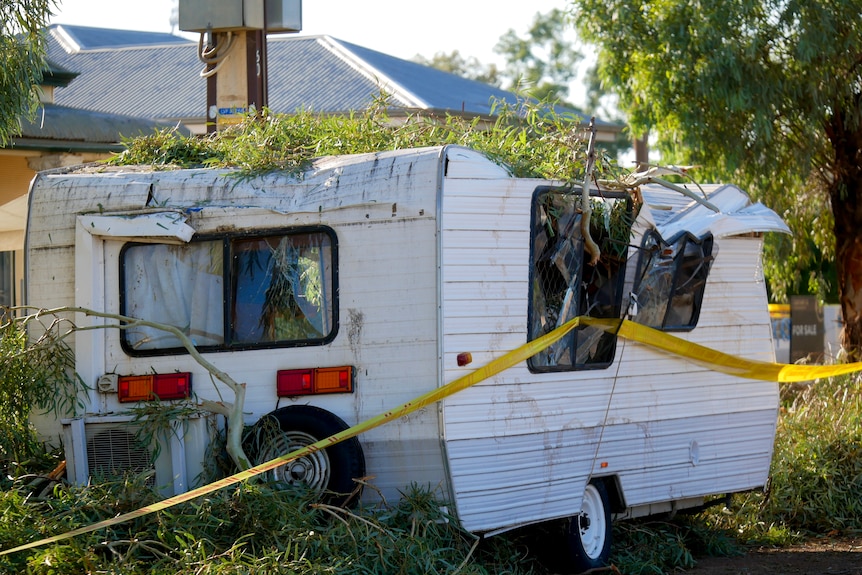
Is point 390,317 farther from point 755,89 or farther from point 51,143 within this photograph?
point 51,143

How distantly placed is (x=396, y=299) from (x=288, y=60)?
53.1ft

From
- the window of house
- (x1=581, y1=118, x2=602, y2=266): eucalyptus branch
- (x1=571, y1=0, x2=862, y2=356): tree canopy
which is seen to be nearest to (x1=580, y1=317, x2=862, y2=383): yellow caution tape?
(x1=581, y1=118, x2=602, y2=266): eucalyptus branch

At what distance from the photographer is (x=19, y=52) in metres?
8.58

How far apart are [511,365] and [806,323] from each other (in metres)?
13.3

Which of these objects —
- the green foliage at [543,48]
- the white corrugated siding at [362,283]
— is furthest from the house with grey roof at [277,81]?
the green foliage at [543,48]

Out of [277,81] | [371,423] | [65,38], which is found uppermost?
[65,38]

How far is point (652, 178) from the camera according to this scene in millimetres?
7613

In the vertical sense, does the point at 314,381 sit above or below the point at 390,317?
below

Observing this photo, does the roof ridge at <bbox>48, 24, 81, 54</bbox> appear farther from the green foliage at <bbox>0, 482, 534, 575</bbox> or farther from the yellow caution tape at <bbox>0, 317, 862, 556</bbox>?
the green foliage at <bbox>0, 482, 534, 575</bbox>

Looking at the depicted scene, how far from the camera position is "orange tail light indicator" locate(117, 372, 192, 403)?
7.14m

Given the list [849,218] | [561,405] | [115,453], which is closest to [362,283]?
[561,405]

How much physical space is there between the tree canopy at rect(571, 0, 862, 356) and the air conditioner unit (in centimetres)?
747

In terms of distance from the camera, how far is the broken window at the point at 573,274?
710 centimetres

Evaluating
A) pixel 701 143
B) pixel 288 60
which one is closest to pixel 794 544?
pixel 701 143
